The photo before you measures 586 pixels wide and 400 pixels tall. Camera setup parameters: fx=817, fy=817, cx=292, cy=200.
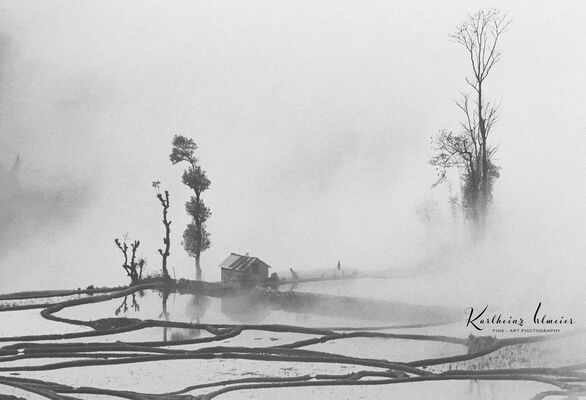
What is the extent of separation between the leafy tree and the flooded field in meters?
2.41

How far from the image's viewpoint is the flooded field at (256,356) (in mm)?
11438

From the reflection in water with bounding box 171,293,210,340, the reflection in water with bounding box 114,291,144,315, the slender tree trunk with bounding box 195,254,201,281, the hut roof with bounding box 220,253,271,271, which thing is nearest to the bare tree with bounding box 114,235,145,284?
the reflection in water with bounding box 114,291,144,315

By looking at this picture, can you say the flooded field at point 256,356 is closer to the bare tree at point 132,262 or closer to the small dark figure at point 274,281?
the small dark figure at point 274,281

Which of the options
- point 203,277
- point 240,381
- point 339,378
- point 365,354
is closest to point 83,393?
point 240,381

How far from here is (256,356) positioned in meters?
13.2

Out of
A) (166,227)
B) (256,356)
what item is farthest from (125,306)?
(256,356)

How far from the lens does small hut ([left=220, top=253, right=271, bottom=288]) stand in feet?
58.7

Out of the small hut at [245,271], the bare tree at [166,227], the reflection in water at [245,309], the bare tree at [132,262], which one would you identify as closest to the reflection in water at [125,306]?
the bare tree at [132,262]

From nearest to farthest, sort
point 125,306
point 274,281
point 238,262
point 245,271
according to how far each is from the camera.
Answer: point 125,306
point 245,271
point 238,262
point 274,281

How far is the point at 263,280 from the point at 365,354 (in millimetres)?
5129

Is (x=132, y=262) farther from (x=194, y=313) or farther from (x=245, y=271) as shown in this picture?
(x=194, y=313)

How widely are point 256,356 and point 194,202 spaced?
261 inches

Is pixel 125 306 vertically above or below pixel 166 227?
below

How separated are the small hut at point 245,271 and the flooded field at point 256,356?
2.60 feet
